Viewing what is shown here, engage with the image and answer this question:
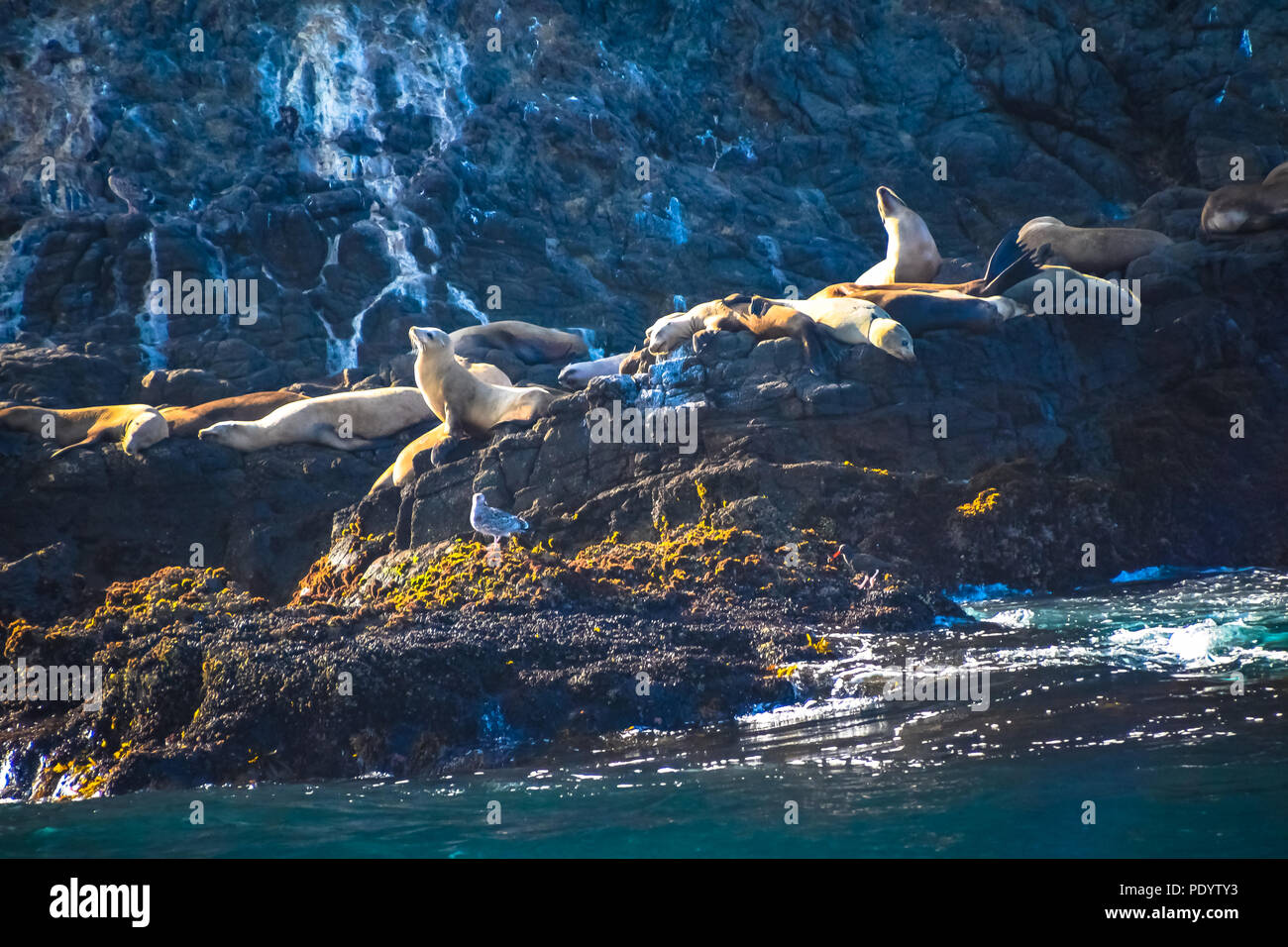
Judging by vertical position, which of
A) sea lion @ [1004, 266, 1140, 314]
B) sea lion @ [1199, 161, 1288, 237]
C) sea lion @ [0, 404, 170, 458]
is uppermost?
sea lion @ [1199, 161, 1288, 237]

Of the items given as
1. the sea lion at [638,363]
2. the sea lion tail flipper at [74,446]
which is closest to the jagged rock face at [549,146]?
the sea lion tail flipper at [74,446]

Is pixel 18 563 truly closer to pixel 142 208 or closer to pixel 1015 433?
pixel 1015 433

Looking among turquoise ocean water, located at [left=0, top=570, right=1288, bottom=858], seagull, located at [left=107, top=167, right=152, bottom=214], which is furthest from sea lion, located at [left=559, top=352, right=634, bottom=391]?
seagull, located at [left=107, top=167, right=152, bottom=214]

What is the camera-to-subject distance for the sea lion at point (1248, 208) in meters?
14.9

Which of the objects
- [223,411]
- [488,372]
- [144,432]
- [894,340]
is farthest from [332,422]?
[894,340]

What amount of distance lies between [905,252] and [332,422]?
7533 millimetres

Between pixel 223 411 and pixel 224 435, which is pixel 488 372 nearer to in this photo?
pixel 224 435

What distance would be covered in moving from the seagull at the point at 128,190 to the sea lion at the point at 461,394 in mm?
11477

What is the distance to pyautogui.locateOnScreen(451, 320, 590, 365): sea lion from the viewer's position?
56.3 feet

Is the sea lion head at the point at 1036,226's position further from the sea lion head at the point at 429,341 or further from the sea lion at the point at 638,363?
the sea lion head at the point at 429,341

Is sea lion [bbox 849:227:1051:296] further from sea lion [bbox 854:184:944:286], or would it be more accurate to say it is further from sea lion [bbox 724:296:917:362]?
sea lion [bbox 854:184:944:286]

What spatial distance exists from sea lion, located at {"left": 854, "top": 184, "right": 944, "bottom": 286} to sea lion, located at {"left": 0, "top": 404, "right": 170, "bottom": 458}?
8744 millimetres

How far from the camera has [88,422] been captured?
47.3 ft
